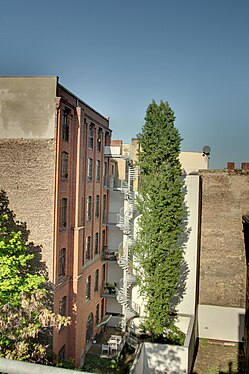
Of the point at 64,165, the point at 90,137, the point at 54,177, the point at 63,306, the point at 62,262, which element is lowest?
the point at 63,306

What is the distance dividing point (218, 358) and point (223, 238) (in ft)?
27.4

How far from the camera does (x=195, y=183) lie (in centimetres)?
2328

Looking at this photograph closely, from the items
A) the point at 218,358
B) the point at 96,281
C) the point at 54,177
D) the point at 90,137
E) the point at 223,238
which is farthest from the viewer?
the point at 96,281

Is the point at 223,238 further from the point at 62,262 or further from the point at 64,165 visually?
the point at 64,165

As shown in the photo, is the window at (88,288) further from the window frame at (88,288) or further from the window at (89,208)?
the window at (89,208)

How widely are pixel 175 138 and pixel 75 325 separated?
525 inches

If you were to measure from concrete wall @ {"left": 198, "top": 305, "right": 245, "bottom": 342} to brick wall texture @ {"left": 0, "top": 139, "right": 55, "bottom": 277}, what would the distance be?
1327 centimetres

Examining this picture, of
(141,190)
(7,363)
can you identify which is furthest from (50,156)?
(7,363)

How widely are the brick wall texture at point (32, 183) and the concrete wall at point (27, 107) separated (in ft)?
1.85

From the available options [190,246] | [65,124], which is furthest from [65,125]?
[190,246]

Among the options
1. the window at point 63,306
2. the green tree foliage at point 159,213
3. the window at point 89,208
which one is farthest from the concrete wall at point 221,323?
the window at point 89,208

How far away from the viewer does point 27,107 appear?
18.7m

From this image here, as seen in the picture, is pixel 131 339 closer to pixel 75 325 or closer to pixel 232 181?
pixel 75 325

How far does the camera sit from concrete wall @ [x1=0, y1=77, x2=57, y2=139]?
18375 millimetres
